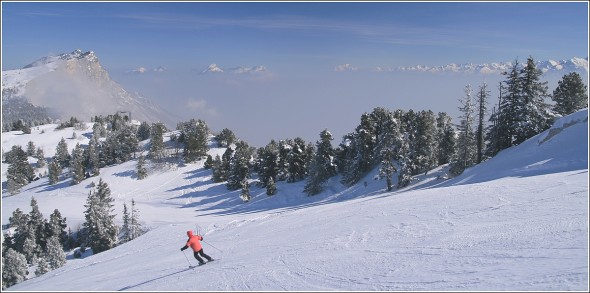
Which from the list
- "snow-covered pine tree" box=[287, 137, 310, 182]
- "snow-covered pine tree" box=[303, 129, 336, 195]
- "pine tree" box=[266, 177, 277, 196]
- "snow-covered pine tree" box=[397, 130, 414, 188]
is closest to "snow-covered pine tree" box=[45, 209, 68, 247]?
"pine tree" box=[266, 177, 277, 196]

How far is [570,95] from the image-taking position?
158 ft

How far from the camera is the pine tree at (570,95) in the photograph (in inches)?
1857

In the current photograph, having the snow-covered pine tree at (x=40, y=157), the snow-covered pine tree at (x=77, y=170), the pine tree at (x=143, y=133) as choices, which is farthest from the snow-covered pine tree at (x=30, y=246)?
the snow-covered pine tree at (x=40, y=157)

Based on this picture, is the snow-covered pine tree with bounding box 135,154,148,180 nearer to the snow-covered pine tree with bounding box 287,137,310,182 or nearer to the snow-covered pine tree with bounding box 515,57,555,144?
the snow-covered pine tree with bounding box 287,137,310,182

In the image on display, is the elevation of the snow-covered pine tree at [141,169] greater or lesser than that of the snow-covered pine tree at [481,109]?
lesser

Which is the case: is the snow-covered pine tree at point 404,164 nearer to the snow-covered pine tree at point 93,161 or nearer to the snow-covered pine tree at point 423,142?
the snow-covered pine tree at point 423,142

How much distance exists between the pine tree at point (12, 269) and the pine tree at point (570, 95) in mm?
64967

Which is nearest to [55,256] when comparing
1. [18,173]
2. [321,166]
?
[321,166]

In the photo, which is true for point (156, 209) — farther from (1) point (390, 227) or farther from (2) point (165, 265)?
(1) point (390, 227)

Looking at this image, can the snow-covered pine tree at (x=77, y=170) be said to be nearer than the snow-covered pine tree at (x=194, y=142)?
Yes

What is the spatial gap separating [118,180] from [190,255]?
229ft

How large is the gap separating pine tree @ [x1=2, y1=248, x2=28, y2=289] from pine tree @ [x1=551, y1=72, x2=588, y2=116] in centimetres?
6497

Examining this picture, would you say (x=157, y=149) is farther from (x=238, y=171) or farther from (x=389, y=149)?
(x=389, y=149)

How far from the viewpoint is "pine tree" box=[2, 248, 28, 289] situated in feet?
139
